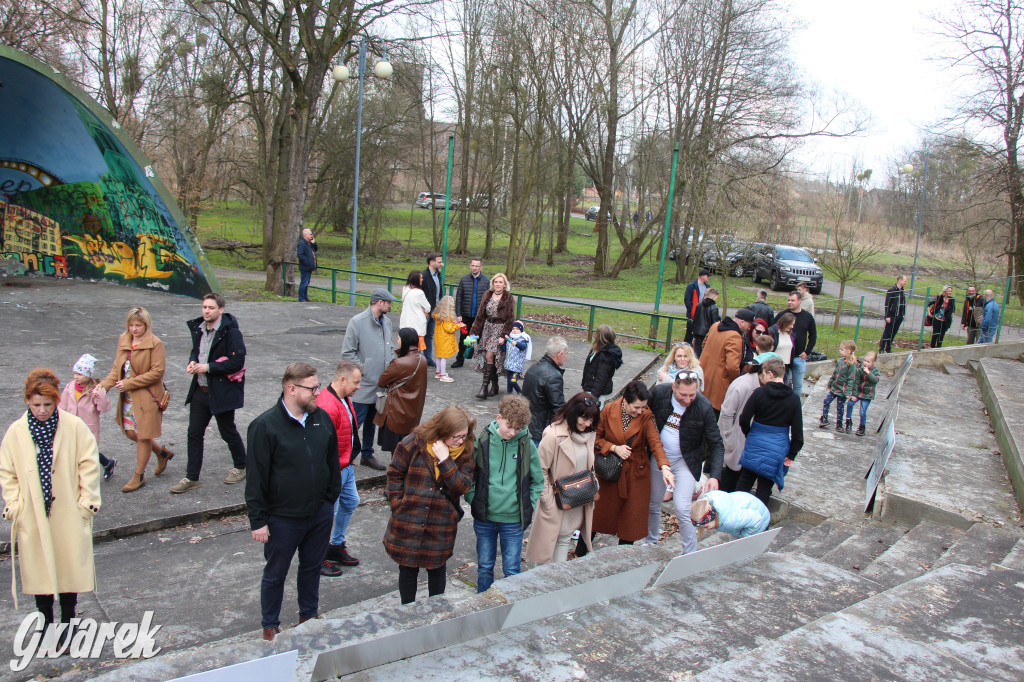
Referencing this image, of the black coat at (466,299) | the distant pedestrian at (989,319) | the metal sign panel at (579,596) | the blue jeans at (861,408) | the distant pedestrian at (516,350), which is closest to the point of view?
the metal sign panel at (579,596)

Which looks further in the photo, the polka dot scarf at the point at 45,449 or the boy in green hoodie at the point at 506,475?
the boy in green hoodie at the point at 506,475

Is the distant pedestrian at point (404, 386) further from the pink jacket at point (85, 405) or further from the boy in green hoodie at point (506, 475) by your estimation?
the pink jacket at point (85, 405)

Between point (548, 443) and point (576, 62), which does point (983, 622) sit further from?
point (576, 62)

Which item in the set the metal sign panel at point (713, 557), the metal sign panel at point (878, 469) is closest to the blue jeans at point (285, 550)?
the metal sign panel at point (713, 557)

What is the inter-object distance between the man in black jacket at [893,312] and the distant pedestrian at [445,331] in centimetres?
1020

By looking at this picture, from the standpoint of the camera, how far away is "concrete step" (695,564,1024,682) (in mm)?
3543

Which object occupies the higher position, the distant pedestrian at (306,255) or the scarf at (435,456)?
the distant pedestrian at (306,255)

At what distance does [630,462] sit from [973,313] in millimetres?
14862

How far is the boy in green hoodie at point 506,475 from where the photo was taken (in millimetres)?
4281

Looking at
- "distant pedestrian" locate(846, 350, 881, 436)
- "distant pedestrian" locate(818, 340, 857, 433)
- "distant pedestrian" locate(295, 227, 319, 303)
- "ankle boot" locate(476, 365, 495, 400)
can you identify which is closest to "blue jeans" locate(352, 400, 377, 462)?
"ankle boot" locate(476, 365, 495, 400)

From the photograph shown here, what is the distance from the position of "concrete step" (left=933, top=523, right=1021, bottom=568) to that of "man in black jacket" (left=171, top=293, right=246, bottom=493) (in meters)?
5.77

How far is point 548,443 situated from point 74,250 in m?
16.2

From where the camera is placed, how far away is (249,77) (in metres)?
22.2

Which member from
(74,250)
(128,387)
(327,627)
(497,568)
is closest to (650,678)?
(327,627)
